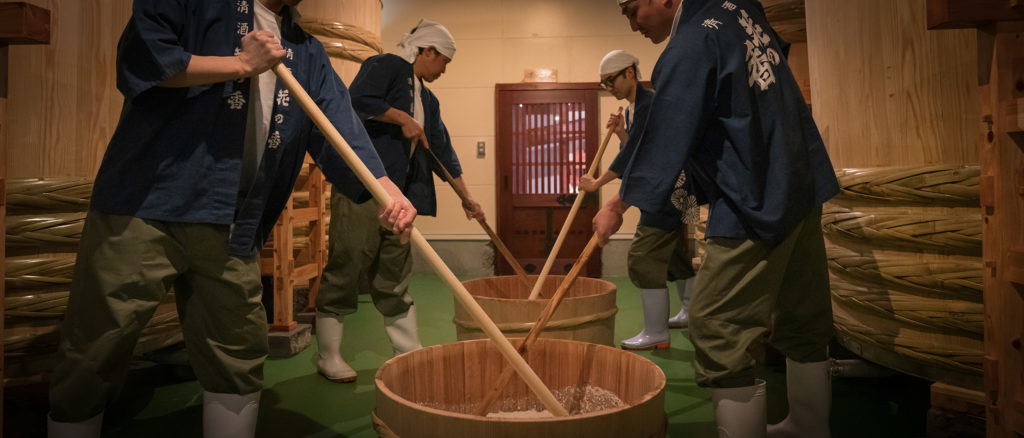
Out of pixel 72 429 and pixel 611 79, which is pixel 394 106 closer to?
pixel 611 79

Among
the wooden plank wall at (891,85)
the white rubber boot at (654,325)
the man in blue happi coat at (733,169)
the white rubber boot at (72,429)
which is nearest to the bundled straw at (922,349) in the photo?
the wooden plank wall at (891,85)

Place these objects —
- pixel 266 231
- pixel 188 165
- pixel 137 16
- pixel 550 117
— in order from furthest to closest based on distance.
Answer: pixel 550 117, pixel 266 231, pixel 188 165, pixel 137 16

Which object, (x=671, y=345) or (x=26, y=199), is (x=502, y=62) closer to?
(x=671, y=345)

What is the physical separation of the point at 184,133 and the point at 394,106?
1.49 meters

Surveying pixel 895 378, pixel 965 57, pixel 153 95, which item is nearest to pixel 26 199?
pixel 153 95

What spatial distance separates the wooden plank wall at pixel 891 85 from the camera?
6.39 ft

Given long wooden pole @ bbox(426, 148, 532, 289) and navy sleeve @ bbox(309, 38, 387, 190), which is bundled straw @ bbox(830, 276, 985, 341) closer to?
long wooden pole @ bbox(426, 148, 532, 289)

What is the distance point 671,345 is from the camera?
3.64 m

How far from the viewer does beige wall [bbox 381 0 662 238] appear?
7.13 meters

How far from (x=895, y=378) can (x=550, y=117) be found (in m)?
4.92

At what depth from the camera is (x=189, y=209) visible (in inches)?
62.1

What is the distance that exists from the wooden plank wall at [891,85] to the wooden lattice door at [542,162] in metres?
4.53

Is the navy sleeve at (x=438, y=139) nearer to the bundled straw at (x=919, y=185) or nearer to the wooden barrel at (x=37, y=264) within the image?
the wooden barrel at (x=37, y=264)

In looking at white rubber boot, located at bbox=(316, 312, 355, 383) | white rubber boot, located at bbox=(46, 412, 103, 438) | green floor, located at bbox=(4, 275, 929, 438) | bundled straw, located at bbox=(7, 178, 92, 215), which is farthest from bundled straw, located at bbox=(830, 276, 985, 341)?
bundled straw, located at bbox=(7, 178, 92, 215)
